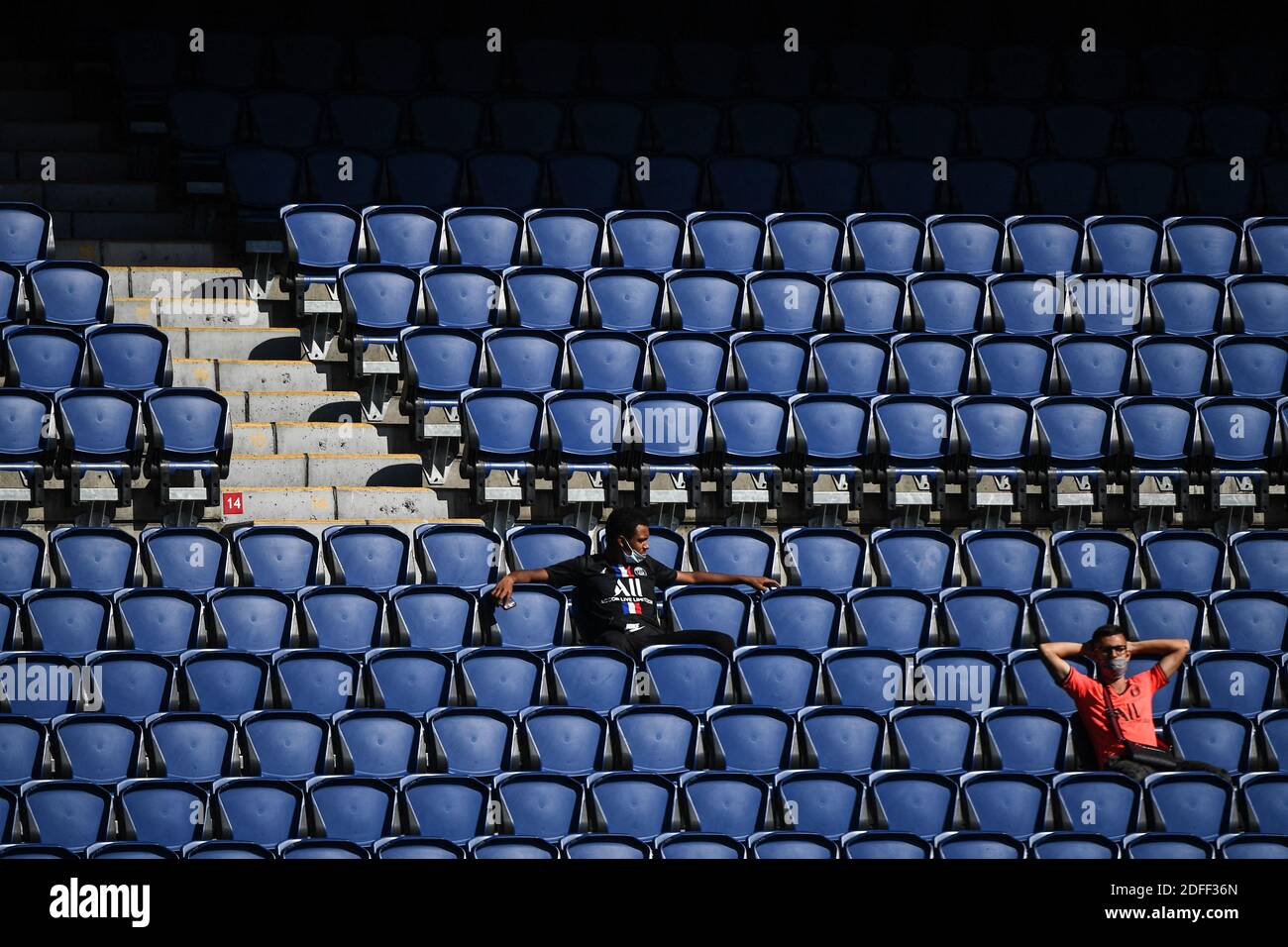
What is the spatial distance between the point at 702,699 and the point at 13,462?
3475 millimetres

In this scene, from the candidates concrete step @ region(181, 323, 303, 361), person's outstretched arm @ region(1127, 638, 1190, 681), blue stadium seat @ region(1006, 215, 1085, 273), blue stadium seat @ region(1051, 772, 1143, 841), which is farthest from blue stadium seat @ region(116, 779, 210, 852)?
blue stadium seat @ region(1006, 215, 1085, 273)

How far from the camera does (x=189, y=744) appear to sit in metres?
7.67

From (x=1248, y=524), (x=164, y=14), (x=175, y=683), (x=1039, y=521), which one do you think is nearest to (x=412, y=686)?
(x=175, y=683)

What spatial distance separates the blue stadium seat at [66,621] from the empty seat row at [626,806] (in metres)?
1.15

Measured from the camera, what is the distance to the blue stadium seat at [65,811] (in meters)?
7.18

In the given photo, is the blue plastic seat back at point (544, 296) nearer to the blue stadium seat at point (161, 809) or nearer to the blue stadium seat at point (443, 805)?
the blue stadium seat at point (443, 805)

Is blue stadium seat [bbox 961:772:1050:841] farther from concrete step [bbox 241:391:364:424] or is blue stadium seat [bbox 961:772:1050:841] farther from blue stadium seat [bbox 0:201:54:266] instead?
blue stadium seat [bbox 0:201:54:266]

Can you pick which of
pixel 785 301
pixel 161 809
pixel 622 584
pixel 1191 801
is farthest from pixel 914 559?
pixel 161 809

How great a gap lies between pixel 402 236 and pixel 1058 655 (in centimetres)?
451

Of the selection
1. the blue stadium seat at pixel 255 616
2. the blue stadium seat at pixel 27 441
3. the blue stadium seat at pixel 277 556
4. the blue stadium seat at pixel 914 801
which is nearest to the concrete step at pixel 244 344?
the blue stadium seat at pixel 27 441

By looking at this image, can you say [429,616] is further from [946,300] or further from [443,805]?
[946,300]

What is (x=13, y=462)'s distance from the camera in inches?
358

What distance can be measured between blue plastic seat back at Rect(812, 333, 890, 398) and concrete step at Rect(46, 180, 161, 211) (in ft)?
13.8
